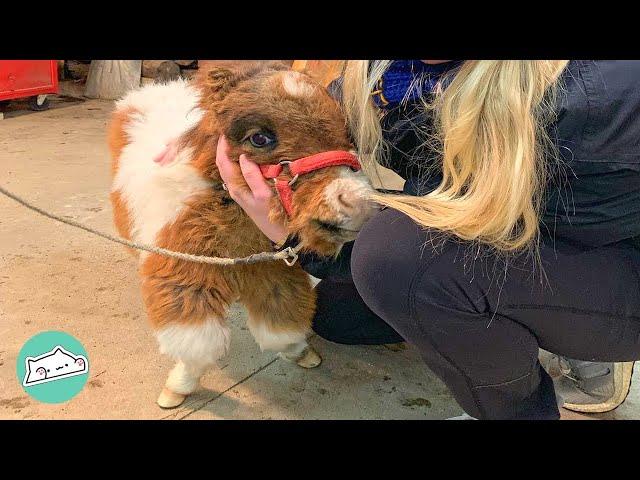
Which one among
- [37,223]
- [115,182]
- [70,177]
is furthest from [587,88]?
[70,177]

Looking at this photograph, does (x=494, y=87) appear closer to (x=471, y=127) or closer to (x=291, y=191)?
(x=471, y=127)

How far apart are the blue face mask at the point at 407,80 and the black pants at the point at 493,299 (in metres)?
0.20

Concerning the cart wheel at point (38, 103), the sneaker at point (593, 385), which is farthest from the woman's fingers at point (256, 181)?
the cart wheel at point (38, 103)

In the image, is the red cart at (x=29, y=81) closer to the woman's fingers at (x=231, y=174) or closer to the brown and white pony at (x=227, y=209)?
the brown and white pony at (x=227, y=209)

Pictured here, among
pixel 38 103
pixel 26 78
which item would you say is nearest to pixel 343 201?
pixel 26 78

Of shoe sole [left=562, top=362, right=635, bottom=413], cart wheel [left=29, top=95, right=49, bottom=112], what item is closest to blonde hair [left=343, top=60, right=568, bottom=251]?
shoe sole [left=562, top=362, right=635, bottom=413]

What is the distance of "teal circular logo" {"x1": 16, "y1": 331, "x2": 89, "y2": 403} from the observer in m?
1.23

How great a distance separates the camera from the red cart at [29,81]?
356 cm

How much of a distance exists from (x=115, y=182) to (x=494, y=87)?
97 cm

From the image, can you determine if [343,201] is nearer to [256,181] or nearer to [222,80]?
[256,181]

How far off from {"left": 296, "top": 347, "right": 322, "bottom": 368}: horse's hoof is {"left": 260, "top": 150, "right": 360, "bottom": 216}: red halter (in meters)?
0.51

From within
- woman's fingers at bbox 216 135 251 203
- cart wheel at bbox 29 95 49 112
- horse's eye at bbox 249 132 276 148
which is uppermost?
horse's eye at bbox 249 132 276 148

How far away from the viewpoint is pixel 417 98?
100 cm

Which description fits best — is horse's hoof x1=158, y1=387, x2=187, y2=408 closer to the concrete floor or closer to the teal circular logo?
the concrete floor
